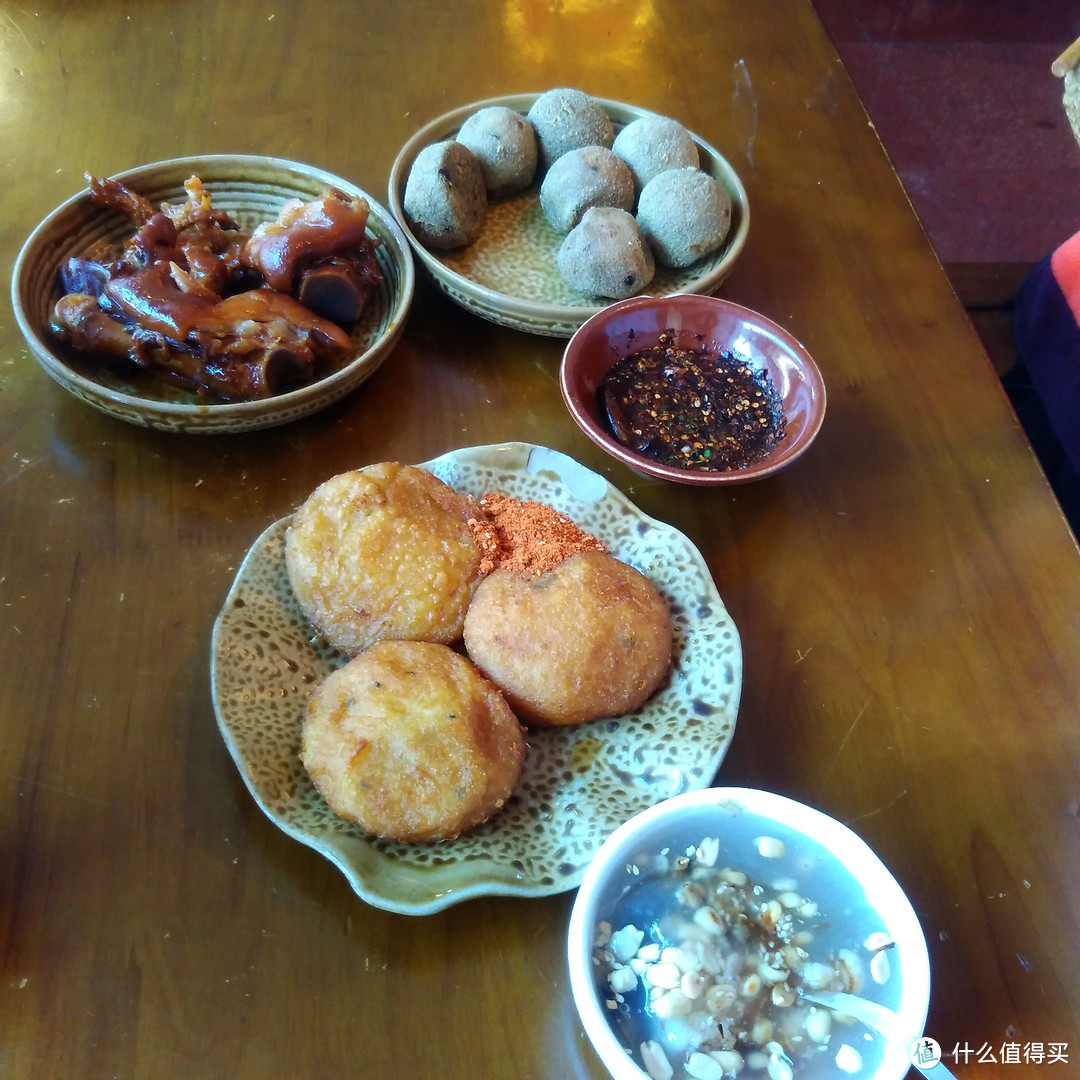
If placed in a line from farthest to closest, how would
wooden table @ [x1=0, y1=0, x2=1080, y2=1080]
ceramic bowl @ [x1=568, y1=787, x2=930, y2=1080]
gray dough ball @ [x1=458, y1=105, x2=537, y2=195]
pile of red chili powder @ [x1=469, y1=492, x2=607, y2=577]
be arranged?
gray dough ball @ [x1=458, y1=105, x2=537, y2=195], pile of red chili powder @ [x1=469, y1=492, x2=607, y2=577], wooden table @ [x1=0, y1=0, x2=1080, y2=1080], ceramic bowl @ [x1=568, y1=787, x2=930, y2=1080]

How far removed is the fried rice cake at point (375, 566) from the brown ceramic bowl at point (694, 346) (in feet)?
1.06

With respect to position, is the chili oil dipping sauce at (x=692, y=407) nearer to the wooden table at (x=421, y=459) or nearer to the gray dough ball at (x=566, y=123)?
the wooden table at (x=421, y=459)

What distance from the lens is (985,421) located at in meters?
1.51

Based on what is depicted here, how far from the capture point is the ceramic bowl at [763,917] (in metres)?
0.76

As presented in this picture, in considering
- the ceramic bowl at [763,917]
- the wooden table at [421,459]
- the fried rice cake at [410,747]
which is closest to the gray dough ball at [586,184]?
the wooden table at [421,459]

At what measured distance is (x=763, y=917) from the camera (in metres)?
0.84

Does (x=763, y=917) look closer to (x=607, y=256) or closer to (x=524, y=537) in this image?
(x=524, y=537)

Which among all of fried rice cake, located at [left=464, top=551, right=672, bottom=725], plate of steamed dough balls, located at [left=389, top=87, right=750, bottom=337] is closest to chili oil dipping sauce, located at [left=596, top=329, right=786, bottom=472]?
plate of steamed dough balls, located at [left=389, top=87, right=750, bottom=337]

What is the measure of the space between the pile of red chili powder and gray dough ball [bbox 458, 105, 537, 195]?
80 cm

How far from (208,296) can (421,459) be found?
0.44 metres

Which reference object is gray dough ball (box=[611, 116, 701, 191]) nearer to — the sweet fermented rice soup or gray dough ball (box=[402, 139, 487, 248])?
gray dough ball (box=[402, 139, 487, 248])

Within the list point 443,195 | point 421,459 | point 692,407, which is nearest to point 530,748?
point 421,459

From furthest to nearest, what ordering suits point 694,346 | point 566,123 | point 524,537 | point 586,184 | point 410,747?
1. point 566,123
2. point 586,184
3. point 694,346
4. point 524,537
5. point 410,747

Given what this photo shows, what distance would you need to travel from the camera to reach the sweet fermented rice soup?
77cm
